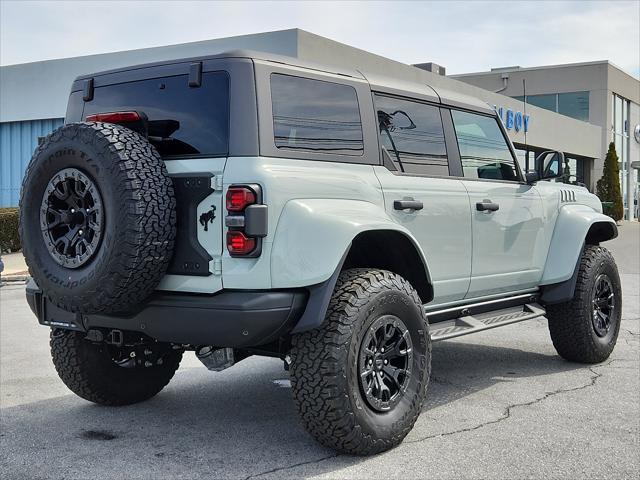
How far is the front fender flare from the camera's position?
626 centimetres

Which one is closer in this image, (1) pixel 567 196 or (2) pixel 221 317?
(2) pixel 221 317

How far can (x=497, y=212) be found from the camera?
5.68m

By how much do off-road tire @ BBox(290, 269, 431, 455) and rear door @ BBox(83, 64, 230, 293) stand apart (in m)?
0.61

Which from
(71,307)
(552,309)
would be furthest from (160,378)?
(552,309)

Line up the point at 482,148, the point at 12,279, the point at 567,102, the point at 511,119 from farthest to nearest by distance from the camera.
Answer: the point at 567,102 < the point at 511,119 < the point at 12,279 < the point at 482,148

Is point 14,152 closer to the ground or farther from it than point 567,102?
closer to the ground

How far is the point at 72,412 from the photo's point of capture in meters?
5.14

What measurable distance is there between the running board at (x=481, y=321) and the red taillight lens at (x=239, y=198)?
5.26ft

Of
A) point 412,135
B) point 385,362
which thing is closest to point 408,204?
point 412,135

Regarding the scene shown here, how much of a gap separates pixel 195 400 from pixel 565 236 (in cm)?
314

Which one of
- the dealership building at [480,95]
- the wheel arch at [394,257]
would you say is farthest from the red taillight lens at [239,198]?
the dealership building at [480,95]

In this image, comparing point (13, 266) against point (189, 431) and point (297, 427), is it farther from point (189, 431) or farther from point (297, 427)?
point (297, 427)

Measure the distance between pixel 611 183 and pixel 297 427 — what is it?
4008cm

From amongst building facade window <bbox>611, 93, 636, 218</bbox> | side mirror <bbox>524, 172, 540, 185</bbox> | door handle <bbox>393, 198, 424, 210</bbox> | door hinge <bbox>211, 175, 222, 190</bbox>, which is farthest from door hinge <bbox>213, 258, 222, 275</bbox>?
building facade window <bbox>611, 93, 636, 218</bbox>
